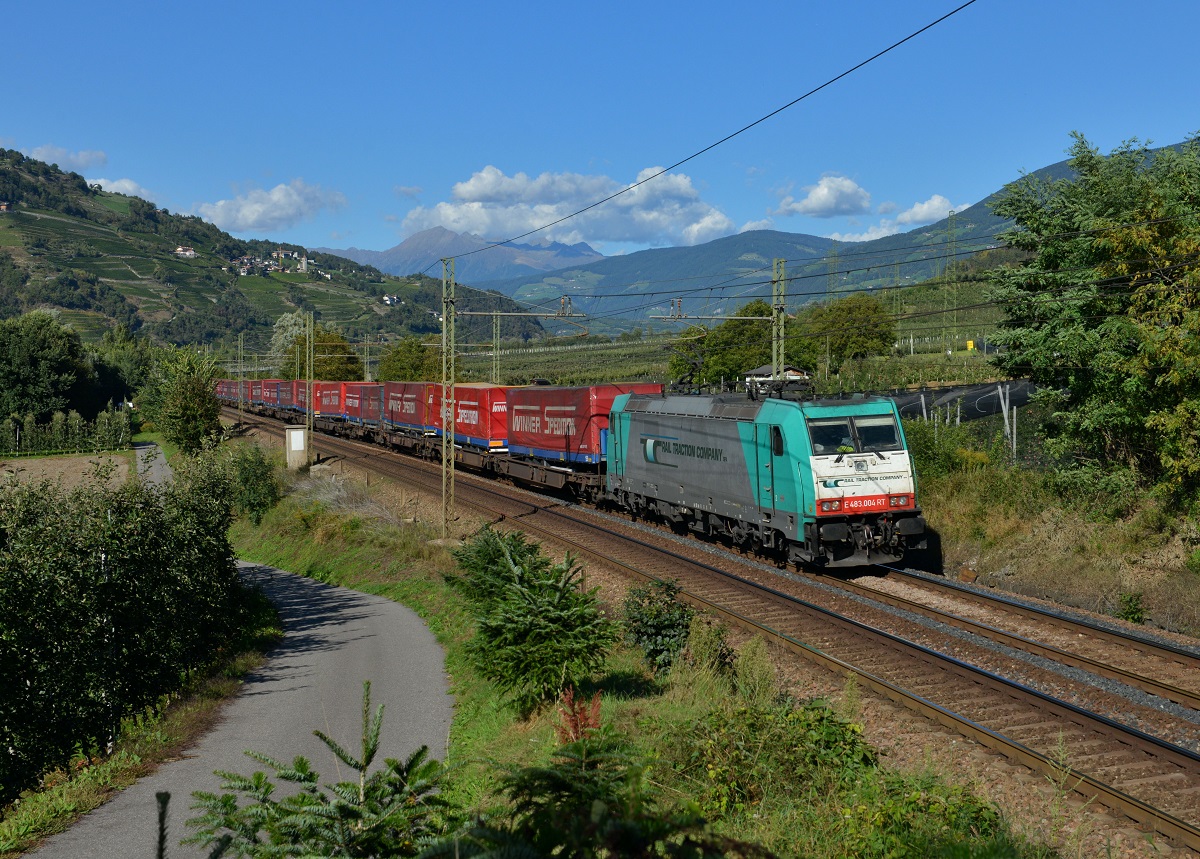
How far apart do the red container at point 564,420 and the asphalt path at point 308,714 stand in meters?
10.9

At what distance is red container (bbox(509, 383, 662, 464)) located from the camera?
Answer: 30969mm

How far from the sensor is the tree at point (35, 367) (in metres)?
72.8

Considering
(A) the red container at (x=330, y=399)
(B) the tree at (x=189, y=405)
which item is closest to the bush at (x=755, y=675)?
(B) the tree at (x=189, y=405)

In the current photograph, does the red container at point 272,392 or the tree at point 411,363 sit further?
the tree at point 411,363

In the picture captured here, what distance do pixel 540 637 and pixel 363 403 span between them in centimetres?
4880

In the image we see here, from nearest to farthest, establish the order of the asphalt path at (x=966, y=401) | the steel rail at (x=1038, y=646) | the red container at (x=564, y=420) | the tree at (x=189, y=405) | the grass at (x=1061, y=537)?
the steel rail at (x=1038, y=646)
the grass at (x=1061, y=537)
the red container at (x=564, y=420)
the asphalt path at (x=966, y=401)
the tree at (x=189, y=405)

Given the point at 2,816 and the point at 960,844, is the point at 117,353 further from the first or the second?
the point at 960,844

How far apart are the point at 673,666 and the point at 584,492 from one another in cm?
1964

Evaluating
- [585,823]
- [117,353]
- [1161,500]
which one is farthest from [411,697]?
[117,353]

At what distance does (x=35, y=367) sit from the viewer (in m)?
74.6

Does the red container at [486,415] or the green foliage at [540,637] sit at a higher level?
the red container at [486,415]

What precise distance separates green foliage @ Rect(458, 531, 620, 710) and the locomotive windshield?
892cm

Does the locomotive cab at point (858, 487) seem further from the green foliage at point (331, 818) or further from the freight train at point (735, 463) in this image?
the green foliage at point (331, 818)

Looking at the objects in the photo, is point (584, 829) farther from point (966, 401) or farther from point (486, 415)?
point (966, 401)
